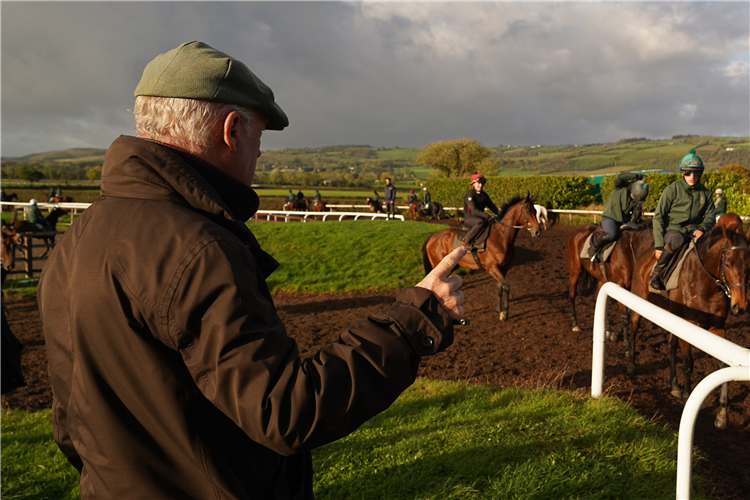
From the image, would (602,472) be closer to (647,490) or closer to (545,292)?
(647,490)

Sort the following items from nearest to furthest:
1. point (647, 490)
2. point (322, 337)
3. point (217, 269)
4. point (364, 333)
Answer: point (217, 269)
point (364, 333)
point (647, 490)
point (322, 337)

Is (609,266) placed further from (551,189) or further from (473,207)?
(551,189)

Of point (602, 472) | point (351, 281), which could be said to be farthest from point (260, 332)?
point (351, 281)

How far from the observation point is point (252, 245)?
50.9 inches

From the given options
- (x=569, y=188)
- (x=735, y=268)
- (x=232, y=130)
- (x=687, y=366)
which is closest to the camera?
(x=232, y=130)

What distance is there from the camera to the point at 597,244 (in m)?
7.96

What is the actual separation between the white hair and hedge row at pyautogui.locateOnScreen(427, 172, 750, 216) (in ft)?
46.7

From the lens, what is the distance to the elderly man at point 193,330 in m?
1.06

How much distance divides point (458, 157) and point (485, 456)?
48.3 m

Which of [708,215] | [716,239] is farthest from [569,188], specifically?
[716,239]

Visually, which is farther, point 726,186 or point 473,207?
point 726,186

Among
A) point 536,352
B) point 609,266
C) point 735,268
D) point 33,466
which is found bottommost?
point 536,352

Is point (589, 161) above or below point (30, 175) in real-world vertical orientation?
above

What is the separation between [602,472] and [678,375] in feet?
11.6
